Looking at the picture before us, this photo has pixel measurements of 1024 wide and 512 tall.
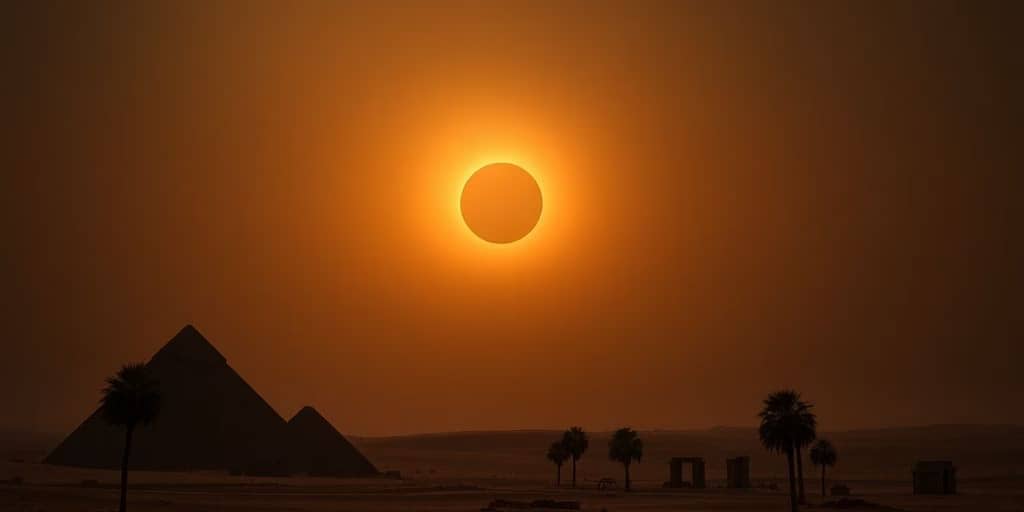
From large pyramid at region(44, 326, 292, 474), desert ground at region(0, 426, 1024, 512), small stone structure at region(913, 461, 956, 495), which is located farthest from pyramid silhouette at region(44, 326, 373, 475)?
small stone structure at region(913, 461, 956, 495)

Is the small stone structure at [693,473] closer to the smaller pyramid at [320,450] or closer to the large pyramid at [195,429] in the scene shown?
the smaller pyramid at [320,450]

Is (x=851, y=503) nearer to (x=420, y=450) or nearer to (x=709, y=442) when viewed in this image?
(x=420, y=450)

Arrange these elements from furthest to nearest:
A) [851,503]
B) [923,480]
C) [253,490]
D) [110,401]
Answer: [923,480] → [253,490] → [851,503] → [110,401]

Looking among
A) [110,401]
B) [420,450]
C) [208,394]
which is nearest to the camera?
[110,401]

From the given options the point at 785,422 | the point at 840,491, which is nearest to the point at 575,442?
the point at 840,491

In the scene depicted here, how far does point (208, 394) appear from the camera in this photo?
9369cm

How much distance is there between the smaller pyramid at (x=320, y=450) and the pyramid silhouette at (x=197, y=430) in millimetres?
351

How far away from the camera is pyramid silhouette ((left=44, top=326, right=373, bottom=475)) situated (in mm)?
88312

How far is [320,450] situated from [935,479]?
4711 centimetres

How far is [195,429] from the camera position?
300 ft

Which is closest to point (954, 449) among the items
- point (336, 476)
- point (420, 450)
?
point (420, 450)

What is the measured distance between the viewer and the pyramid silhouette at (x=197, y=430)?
88312 mm

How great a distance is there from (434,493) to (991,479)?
161 feet

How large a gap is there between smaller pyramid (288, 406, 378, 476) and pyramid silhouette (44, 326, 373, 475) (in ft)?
1.15
